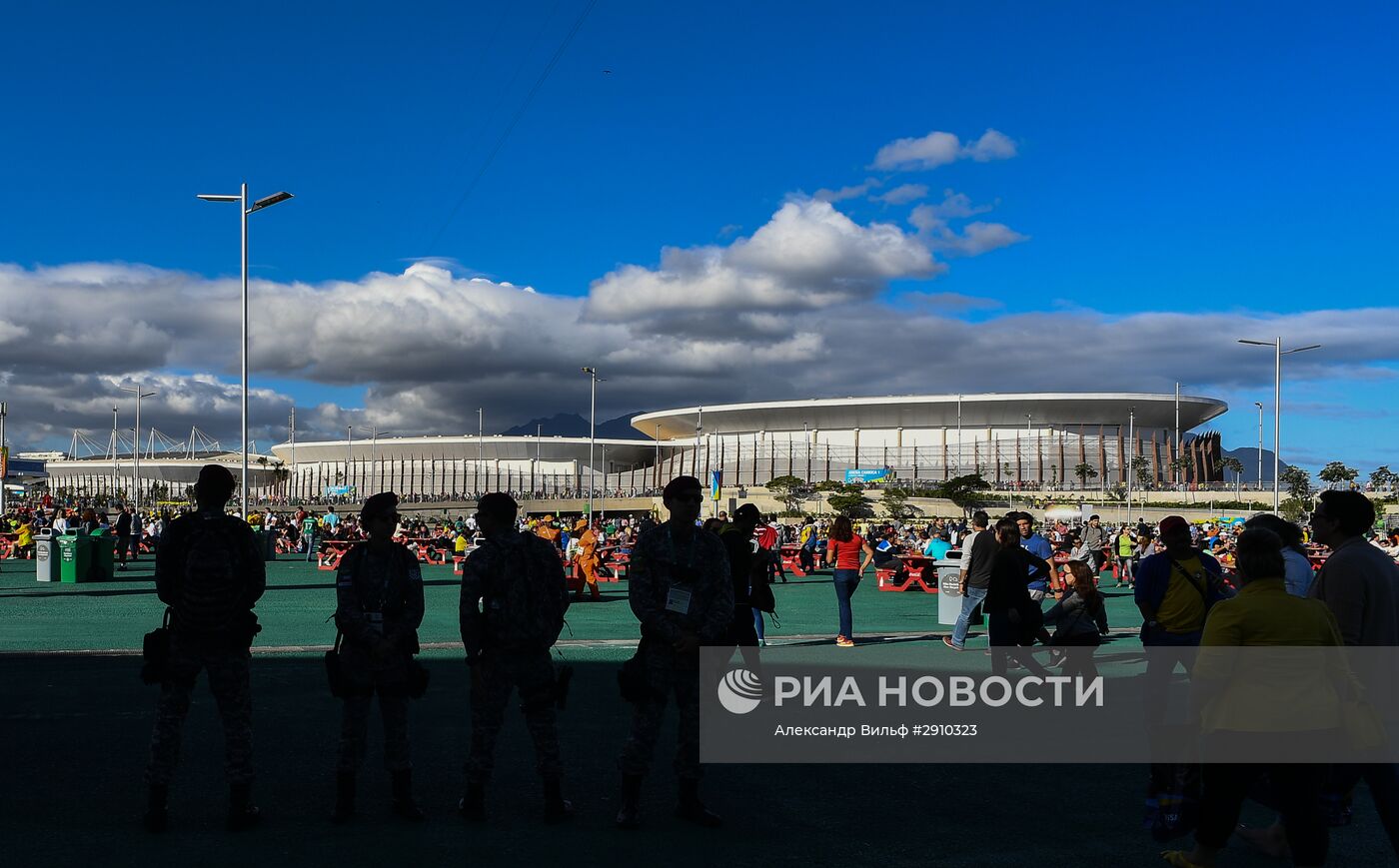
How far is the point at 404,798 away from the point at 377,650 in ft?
2.41

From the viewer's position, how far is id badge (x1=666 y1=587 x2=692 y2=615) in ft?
17.7

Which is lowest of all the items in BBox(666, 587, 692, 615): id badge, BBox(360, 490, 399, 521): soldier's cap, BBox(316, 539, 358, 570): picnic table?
BBox(316, 539, 358, 570): picnic table

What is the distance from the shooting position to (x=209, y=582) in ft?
17.4

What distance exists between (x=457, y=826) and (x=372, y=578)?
122 cm

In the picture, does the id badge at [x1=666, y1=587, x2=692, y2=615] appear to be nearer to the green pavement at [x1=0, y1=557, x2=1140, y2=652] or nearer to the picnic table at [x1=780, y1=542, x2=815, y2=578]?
the green pavement at [x1=0, y1=557, x2=1140, y2=652]

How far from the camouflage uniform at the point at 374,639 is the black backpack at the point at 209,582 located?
0.47 metres

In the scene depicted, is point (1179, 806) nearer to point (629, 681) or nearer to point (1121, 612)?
point (629, 681)

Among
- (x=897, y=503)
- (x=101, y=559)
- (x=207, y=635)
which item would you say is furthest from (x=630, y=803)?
(x=897, y=503)

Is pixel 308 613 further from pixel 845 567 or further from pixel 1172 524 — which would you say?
pixel 1172 524

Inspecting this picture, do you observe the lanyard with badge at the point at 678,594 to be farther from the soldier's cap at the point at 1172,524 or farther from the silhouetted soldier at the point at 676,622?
the soldier's cap at the point at 1172,524

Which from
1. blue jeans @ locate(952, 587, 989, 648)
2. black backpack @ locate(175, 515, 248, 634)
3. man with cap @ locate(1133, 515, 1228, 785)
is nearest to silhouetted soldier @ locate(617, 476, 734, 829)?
black backpack @ locate(175, 515, 248, 634)

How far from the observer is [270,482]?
182 meters

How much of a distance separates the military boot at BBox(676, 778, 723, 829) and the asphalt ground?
100 mm

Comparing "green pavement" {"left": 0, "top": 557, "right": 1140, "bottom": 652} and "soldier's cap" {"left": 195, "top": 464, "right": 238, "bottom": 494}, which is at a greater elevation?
"soldier's cap" {"left": 195, "top": 464, "right": 238, "bottom": 494}
